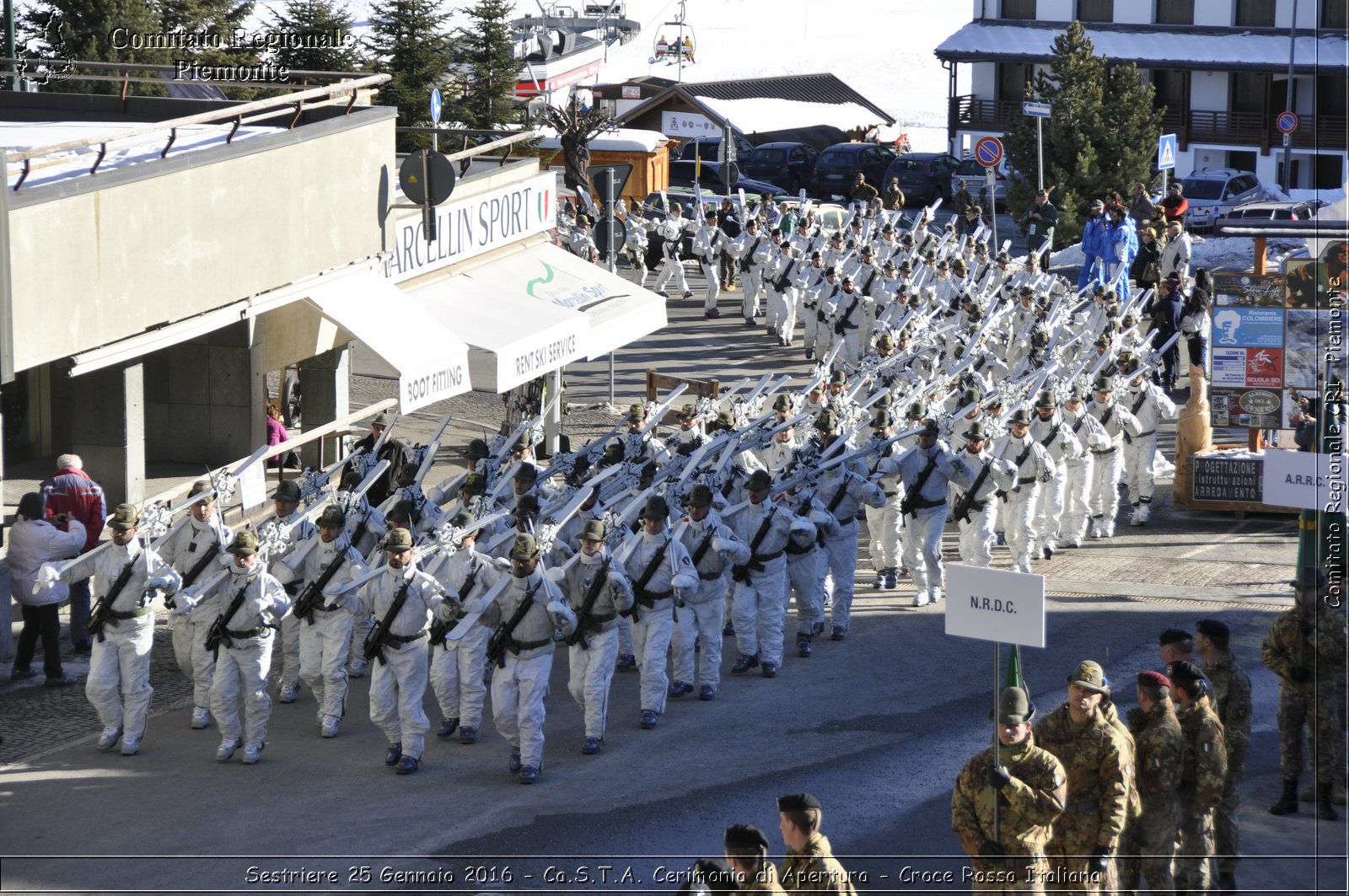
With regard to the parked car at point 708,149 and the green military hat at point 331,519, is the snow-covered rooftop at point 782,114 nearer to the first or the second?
the parked car at point 708,149

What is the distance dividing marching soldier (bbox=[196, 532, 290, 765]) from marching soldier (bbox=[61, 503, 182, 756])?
13.3 inches

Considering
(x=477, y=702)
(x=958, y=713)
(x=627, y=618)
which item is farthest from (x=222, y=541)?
(x=958, y=713)

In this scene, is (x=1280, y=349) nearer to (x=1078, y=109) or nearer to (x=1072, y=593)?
(x=1072, y=593)

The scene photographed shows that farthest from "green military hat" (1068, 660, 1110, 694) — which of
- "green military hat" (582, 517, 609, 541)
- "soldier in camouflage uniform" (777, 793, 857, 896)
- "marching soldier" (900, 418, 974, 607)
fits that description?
"marching soldier" (900, 418, 974, 607)

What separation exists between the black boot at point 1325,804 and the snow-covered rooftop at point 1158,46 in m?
38.8

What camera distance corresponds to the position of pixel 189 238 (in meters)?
15.6

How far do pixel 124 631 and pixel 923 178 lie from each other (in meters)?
32.8

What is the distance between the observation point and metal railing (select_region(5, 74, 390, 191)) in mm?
13492

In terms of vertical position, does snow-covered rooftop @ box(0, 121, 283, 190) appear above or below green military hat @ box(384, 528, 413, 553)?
above

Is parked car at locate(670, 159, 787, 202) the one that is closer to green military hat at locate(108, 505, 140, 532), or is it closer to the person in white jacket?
the person in white jacket

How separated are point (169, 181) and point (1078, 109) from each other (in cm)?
2368

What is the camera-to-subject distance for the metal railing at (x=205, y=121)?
13.5m

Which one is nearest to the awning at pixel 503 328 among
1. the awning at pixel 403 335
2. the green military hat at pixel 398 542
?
the awning at pixel 403 335

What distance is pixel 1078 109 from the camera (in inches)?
1380
